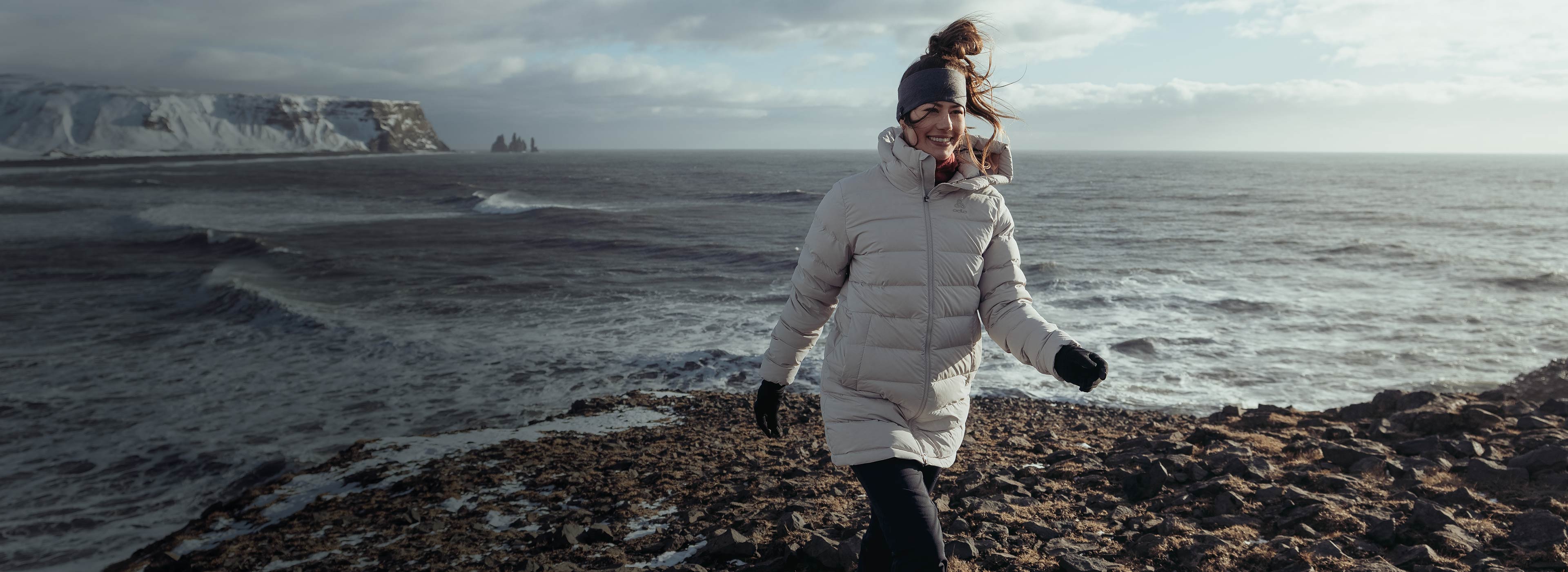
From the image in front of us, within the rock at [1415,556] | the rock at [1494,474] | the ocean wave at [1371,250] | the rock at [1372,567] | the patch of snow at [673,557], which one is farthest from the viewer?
the ocean wave at [1371,250]

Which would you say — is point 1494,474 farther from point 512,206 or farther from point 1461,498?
point 512,206

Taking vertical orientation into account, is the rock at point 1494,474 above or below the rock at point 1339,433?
above

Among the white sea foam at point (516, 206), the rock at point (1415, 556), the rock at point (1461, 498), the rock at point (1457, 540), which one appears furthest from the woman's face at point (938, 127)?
the white sea foam at point (516, 206)

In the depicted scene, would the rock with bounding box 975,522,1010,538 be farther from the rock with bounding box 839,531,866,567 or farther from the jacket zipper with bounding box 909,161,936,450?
the jacket zipper with bounding box 909,161,936,450

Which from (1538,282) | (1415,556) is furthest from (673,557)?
(1538,282)

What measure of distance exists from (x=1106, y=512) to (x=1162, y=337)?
8.68 m

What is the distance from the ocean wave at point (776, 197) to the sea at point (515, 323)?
10.3m

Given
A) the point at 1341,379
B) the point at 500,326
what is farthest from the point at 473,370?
the point at 1341,379

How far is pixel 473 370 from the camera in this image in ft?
33.9

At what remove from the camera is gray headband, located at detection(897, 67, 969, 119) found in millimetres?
2332

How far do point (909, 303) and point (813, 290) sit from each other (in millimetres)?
337

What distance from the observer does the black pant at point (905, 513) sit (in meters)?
2.17

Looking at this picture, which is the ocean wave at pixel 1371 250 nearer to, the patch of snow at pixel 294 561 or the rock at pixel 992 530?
the rock at pixel 992 530

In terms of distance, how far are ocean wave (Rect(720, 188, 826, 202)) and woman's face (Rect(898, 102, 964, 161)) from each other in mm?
41862
